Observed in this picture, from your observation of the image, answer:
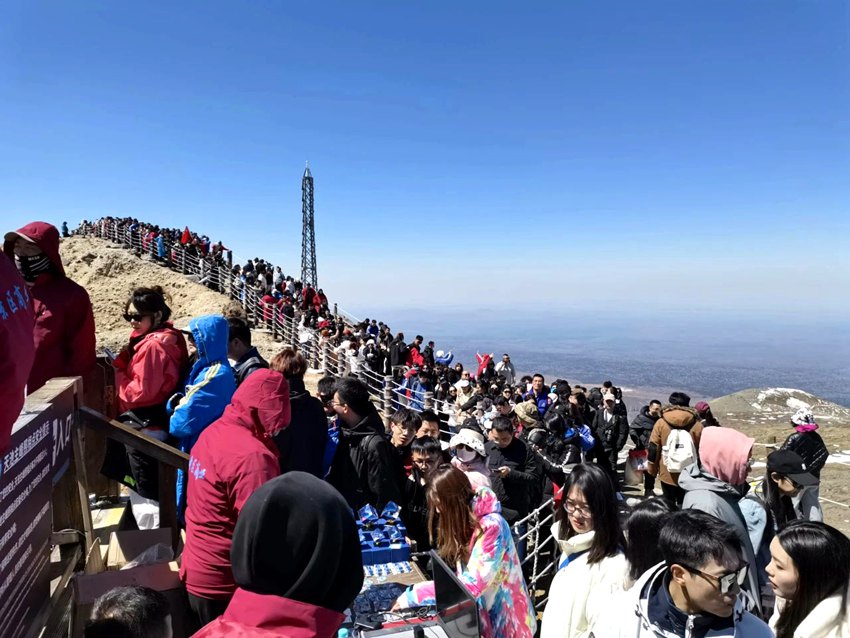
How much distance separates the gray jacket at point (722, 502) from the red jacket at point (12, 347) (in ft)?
10.7

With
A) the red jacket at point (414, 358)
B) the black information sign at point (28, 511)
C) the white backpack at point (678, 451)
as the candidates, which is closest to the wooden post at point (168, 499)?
the black information sign at point (28, 511)

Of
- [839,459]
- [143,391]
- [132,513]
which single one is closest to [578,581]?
[143,391]

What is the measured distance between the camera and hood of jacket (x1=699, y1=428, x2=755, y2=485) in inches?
141

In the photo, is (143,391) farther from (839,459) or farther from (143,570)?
(839,459)

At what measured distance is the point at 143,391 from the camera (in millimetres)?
3549

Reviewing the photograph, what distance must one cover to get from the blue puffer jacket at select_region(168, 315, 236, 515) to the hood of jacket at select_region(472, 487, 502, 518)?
1.81 metres

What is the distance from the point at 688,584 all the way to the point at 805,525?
3.13ft

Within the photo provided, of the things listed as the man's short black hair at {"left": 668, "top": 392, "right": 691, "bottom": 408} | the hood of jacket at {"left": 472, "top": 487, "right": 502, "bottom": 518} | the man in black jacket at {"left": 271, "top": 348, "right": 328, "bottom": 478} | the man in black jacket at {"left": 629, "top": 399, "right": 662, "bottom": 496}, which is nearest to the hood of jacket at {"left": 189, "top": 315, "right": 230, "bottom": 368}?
the man in black jacket at {"left": 271, "top": 348, "right": 328, "bottom": 478}

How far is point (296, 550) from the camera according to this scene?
4.30 ft

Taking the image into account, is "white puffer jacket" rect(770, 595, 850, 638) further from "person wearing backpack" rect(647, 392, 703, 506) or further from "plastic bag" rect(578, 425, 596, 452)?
"plastic bag" rect(578, 425, 596, 452)

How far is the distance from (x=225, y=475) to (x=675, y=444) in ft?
15.4

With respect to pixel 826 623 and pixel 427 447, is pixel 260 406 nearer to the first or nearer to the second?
pixel 427 447

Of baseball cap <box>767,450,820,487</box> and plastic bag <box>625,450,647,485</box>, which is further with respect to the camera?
plastic bag <box>625,450,647,485</box>

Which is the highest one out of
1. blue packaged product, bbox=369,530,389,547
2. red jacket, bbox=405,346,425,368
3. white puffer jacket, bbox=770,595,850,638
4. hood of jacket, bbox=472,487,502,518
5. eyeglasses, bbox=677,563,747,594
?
eyeglasses, bbox=677,563,747,594
